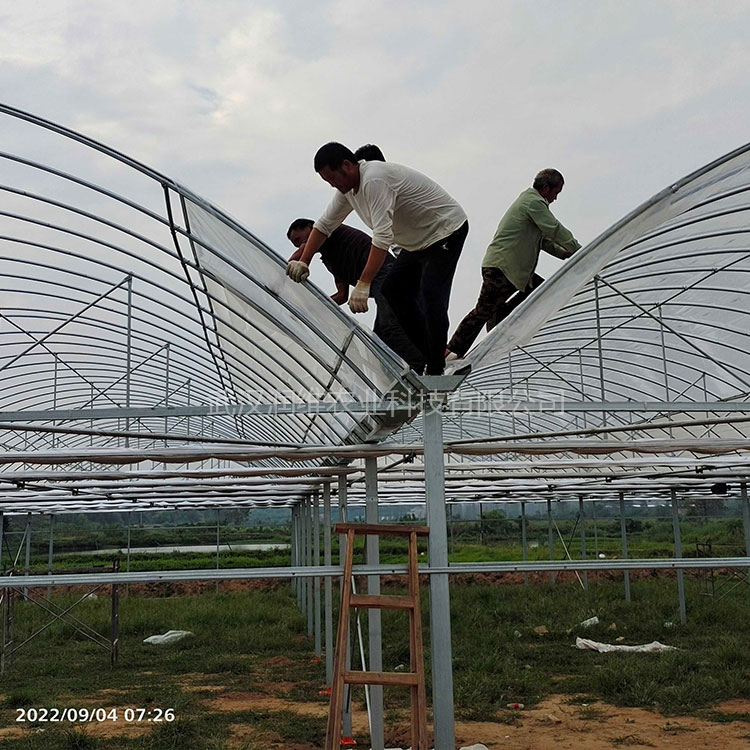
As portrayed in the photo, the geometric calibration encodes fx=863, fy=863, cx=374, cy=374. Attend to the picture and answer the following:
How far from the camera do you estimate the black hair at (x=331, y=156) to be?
5.85 meters

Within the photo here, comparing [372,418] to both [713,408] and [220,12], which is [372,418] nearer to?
[713,408]

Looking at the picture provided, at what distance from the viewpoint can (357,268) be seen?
709 cm

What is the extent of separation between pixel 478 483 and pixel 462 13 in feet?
35.1

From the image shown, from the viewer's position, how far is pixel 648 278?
10641 millimetres

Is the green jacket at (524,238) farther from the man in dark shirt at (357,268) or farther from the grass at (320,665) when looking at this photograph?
the grass at (320,665)

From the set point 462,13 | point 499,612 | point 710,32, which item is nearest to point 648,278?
point 710,32

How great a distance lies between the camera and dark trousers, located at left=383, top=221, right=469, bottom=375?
254 inches

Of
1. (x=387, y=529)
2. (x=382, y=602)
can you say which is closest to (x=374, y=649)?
(x=382, y=602)

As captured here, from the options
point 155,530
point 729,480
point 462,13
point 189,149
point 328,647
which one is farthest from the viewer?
point 155,530

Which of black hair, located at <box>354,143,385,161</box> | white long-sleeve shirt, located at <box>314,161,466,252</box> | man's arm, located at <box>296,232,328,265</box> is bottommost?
man's arm, located at <box>296,232,328,265</box>

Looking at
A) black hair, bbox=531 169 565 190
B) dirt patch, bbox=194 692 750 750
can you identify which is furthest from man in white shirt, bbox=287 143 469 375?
dirt patch, bbox=194 692 750 750

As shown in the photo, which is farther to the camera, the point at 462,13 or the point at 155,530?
the point at 155,530

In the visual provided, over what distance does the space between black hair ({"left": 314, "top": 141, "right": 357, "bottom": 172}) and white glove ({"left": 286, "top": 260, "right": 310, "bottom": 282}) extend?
0.67 m

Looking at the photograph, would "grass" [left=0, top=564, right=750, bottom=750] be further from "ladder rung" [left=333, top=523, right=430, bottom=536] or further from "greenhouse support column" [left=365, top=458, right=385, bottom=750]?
"ladder rung" [left=333, top=523, right=430, bottom=536]
